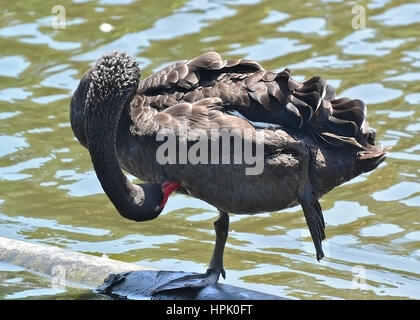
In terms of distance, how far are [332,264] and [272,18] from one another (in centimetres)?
528

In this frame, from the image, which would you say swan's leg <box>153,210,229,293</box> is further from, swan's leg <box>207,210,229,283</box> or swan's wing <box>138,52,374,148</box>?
swan's wing <box>138,52,374,148</box>

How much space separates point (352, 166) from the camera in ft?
25.1

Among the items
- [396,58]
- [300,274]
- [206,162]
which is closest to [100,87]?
[206,162]

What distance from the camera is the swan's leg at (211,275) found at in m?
7.40

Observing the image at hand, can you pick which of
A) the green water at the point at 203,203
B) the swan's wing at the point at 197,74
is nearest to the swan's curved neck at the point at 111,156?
the swan's wing at the point at 197,74

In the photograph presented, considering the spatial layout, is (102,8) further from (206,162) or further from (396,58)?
(206,162)

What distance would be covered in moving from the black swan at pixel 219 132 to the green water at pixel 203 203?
0.85 m

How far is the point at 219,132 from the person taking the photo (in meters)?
7.20

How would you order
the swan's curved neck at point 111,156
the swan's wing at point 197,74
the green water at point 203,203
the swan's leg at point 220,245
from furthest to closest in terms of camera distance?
the green water at point 203,203
the swan's leg at point 220,245
the swan's wing at point 197,74
the swan's curved neck at point 111,156

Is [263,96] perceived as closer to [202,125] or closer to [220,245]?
[202,125]

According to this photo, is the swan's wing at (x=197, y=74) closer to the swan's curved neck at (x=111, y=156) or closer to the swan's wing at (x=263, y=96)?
the swan's wing at (x=263, y=96)

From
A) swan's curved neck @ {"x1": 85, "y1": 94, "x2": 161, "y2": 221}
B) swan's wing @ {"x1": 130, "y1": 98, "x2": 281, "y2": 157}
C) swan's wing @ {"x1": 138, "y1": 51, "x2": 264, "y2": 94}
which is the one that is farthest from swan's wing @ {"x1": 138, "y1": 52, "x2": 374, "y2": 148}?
swan's curved neck @ {"x1": 85, "y1": 94, "x2": 161, "y2": 221}

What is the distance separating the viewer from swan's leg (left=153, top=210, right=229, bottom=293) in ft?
24.3

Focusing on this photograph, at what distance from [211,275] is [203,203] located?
2.34 meters
